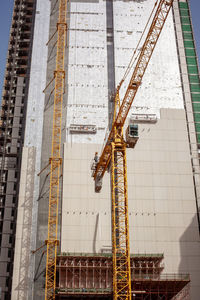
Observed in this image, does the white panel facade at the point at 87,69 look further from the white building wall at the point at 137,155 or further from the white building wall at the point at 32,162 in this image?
the white building wall at the point at 32,162

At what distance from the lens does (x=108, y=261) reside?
219 feet

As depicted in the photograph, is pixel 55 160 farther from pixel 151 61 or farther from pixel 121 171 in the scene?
pixel 151 61

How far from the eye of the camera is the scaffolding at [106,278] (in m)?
63.8

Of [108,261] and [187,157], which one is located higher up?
[187,157]

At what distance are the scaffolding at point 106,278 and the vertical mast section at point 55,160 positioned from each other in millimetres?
1562

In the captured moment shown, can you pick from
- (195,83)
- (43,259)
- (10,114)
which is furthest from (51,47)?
(43,259)

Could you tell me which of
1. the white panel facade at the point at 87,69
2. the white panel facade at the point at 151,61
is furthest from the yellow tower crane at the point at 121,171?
the white panel facade at the point at 151,61

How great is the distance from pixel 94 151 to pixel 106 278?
2432cm

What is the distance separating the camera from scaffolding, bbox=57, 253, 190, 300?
6384 cm

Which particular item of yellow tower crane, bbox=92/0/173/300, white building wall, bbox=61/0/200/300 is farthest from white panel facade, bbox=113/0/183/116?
yellow tower crane, bbox=92/0/173/300

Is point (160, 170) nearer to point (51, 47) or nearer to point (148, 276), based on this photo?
point (148, 276)

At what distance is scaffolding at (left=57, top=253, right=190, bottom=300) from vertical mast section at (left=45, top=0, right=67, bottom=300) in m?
1.56

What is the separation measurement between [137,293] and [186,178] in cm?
2413

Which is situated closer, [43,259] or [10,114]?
[43,259]
